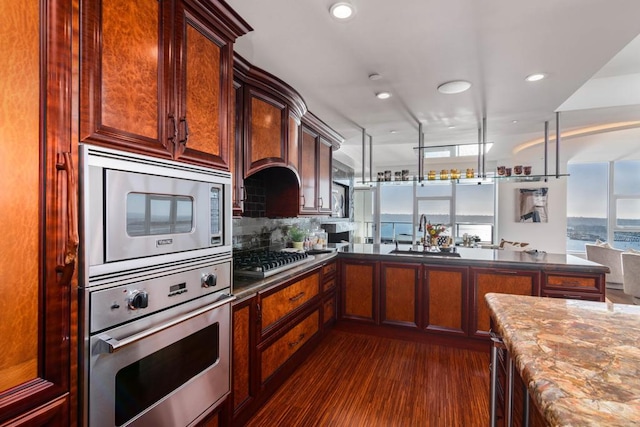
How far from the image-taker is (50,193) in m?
0.91

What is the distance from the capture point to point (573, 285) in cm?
281

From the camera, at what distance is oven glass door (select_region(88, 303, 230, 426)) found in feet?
3.49

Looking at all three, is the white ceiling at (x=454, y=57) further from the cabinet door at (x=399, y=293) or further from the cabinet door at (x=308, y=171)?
the cabinet door at (x=399, y=293)

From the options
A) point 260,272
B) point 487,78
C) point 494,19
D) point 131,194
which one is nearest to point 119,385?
point 131,194

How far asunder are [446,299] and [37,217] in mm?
3165

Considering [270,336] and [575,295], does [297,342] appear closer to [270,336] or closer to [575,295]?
[270,336]

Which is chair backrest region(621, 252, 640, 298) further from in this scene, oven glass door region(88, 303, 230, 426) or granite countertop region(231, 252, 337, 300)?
oven glass door region(88, 303, 230, 426)

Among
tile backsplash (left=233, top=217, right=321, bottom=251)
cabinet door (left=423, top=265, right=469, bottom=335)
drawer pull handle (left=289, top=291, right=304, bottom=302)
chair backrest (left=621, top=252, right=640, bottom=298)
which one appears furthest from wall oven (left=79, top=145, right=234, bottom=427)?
chair backrest (left=621, top=252, right=640, bottom=298)

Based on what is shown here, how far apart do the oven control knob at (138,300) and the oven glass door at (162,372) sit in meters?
0.08

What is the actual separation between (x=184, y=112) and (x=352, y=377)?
2.29 metres

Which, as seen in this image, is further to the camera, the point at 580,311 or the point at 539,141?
the point at 539,141

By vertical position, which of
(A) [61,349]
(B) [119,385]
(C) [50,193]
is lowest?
(B) [119,385]

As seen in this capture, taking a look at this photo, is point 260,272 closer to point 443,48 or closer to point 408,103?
point 443,48

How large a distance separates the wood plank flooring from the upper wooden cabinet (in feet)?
5.60
